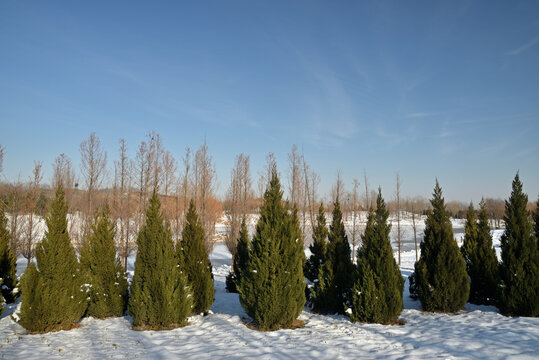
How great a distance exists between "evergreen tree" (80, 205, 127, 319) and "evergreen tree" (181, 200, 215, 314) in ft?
6.55

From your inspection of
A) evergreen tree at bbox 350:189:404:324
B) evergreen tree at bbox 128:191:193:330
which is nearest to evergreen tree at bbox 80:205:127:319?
evergreen tree at bbox 128:191:193:330

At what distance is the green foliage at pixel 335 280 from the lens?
33.7 ft

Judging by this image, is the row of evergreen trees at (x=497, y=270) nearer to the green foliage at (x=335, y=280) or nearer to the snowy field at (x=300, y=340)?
the snowy field at (x=300, y=340)

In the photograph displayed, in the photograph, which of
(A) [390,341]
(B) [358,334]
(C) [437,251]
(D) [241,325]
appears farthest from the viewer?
(C) [437,251]

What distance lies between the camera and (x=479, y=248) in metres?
12.2

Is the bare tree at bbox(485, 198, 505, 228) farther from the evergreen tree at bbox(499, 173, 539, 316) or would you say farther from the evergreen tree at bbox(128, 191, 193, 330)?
the evergreen tree at bbox(128, 191, 193, 330)


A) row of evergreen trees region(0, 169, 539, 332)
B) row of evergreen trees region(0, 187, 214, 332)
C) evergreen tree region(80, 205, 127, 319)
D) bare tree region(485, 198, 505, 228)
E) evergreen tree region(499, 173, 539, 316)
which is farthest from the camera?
bare tree region(485, 198, 505, 228)

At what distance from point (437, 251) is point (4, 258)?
13910mm

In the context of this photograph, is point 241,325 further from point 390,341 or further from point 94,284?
point 94,284

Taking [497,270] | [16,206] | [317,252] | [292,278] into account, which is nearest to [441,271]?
[497,270]

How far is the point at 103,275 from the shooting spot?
9.86 meters

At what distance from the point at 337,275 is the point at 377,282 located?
1.54 m

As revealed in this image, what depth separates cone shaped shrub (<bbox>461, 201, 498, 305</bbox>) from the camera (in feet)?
37.5

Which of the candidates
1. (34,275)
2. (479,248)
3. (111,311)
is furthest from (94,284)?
(479,248)
